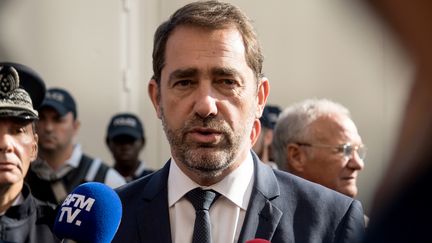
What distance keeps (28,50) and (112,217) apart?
24.0ft

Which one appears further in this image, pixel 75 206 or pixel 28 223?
pixel 28 223

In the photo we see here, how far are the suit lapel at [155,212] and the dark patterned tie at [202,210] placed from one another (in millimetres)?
100

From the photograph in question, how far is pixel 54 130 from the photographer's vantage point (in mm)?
7941

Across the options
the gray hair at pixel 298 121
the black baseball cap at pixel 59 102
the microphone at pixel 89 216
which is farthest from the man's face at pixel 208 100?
the black baseball cap at pixel 59 102

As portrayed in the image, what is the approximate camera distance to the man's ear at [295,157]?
513cm

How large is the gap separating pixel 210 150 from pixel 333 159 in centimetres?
181

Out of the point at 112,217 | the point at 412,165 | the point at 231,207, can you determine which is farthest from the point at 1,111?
the point at 412,165

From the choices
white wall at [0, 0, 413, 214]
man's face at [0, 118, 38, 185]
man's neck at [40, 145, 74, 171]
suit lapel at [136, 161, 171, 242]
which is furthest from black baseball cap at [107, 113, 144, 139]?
suit lapel at [136, 161, 171, 242]

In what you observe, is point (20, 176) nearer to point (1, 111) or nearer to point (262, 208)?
point (1, 111)

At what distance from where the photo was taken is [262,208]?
11.0ft

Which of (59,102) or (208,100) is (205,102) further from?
(59,102)

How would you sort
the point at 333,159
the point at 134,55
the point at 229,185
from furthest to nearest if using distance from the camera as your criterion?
the point at 134,55, the point at 333,159, the point at 229,185

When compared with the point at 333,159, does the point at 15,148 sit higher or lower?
higher

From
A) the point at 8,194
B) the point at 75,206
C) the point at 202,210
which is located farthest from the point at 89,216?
the point at 8,194
